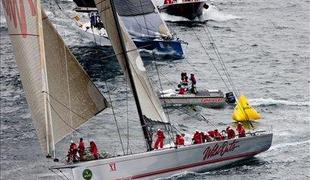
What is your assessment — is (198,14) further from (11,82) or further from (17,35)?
(17,35)

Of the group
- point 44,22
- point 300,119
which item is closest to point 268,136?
point 300,119

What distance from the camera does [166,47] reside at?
7781cm

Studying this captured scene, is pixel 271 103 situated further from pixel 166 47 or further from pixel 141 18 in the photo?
pixel 141 18

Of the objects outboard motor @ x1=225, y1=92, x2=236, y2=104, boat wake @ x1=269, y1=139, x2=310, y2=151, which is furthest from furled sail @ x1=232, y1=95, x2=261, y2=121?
boat wake @ x1=269, y1=139, x2=310, y2=151

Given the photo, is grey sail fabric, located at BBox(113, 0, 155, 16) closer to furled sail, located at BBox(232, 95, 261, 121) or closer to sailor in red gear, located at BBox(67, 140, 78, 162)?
furled sail, located at BBox(232, 95, 261, 121)

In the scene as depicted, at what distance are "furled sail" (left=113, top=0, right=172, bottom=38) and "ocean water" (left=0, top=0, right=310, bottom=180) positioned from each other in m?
2.90

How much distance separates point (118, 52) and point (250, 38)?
45322 mm

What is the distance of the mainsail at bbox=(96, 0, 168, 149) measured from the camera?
143 feet

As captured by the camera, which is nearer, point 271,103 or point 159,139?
point 159,139

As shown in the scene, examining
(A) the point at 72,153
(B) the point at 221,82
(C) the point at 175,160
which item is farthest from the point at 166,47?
(A) the point at 72,153

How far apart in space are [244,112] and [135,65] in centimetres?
1490

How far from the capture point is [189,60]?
78.8 m

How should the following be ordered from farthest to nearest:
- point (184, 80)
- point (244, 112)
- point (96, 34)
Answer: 1. point (96, 34)
2. point (184, 80)
3. point (244, 112)

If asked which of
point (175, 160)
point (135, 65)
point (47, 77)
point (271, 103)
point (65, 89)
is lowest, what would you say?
point (271, 103)
